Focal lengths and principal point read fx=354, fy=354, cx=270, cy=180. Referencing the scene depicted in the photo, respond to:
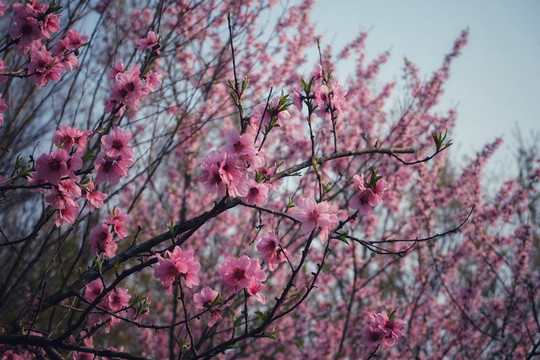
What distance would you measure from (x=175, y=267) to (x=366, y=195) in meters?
1.07

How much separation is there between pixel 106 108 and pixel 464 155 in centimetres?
1395

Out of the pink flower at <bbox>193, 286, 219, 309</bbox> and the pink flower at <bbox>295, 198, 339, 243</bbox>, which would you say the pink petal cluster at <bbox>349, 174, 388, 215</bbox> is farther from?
the pink flower at <bbox>193, 286, 219, 309</bbox>

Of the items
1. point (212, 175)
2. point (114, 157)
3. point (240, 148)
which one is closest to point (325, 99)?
point (240, 148)

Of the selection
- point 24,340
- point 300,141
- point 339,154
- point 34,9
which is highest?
point 300,141

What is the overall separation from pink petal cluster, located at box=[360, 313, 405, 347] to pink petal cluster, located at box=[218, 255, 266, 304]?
70cm

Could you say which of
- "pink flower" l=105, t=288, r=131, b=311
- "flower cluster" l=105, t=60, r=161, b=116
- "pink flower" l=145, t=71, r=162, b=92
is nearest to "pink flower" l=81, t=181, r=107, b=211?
"flower cluster" l=105, t=60, r=161, b=116

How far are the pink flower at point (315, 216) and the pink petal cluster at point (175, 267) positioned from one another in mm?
585

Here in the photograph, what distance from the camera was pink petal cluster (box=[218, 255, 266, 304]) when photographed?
1826 mm

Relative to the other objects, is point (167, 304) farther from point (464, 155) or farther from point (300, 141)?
point (464, 155)

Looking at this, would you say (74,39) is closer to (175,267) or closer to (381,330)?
(175,267)

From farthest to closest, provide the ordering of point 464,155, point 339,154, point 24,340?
point 464,155 < point 339,154 < point 24,340

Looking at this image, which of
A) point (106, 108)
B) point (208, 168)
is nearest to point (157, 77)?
point (106, 108)

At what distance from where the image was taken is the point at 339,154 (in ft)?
7.02

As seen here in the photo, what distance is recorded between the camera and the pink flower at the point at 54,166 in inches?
70.1
